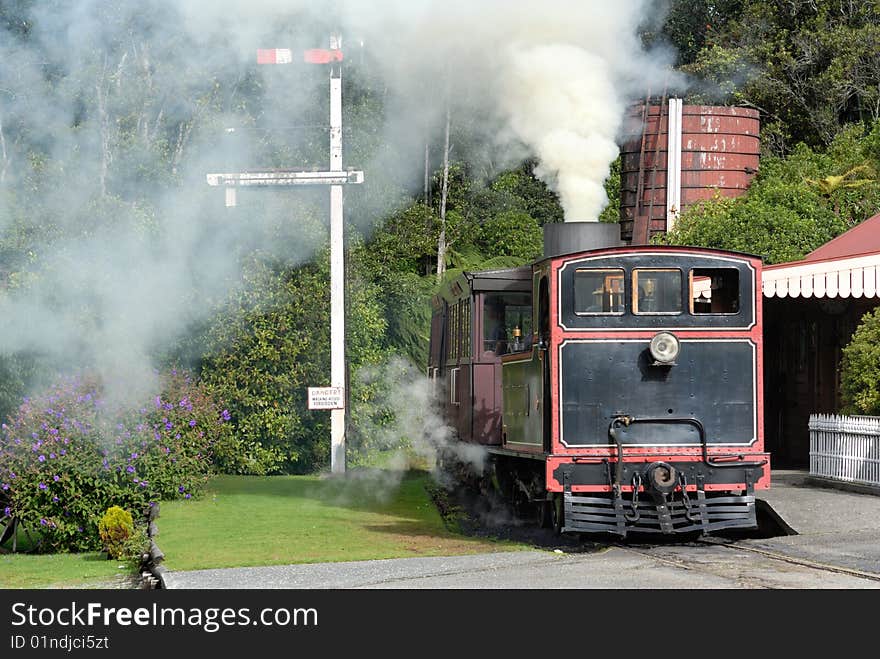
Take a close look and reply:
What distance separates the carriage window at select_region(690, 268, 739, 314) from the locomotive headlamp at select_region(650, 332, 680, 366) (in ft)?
1.97

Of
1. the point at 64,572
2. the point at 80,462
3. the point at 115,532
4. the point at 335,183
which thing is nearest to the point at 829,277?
the point at 335,183

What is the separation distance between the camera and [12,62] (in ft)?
65.7

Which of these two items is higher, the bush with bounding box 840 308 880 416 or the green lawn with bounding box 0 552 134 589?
the bush with bounding box 840 308 880 416

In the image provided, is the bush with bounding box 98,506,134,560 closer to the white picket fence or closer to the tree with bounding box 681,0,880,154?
the white picket fence

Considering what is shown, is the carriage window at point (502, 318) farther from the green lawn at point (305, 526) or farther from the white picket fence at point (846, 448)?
the white picket fence at point (846, 448)

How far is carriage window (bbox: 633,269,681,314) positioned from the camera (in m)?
14.6

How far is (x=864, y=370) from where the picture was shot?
1925 cm

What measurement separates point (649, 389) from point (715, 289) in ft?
4.45

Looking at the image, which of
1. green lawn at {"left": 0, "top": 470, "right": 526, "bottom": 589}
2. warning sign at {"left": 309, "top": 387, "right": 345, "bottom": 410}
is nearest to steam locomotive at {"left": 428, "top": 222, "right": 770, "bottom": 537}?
green lawn at {"left": 0, "top": 470, "right": 526, "bottom": 589}

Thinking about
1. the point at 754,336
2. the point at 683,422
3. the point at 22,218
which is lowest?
the point at 683,422

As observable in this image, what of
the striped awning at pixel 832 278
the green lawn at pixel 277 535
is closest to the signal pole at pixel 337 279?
the green lawn at pixel 277 535

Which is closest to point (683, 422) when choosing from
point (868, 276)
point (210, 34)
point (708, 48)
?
point (868, 276)
